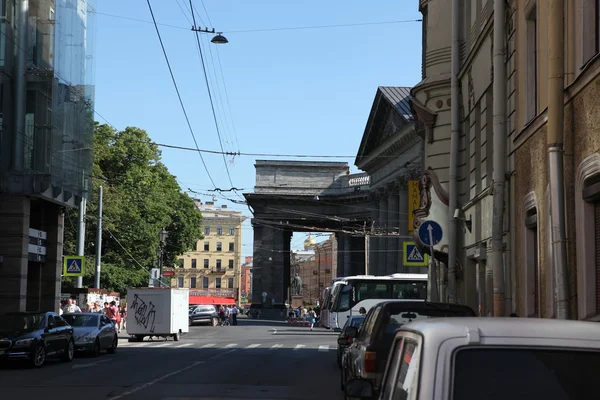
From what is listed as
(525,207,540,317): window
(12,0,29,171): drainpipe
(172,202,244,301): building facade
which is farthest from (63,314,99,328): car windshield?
(172,202,244,301): building facade

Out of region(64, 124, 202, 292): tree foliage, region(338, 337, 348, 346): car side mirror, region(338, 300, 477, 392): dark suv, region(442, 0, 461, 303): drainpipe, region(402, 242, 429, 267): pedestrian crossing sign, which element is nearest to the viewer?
region(338, 300, 477, 392): dark suv

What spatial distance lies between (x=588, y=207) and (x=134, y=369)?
13.1 m

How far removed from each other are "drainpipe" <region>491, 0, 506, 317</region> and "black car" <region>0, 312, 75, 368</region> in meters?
11.4

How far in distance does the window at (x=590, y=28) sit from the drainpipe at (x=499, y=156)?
4667 mm

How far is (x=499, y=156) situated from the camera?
1855cm

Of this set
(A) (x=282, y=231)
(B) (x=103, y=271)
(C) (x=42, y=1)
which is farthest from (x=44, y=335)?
(A) (x=282, y=231)

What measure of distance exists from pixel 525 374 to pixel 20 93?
3503 cm

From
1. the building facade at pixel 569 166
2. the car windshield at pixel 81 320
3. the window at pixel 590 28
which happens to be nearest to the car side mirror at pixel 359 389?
the building facade at pixel 569 166

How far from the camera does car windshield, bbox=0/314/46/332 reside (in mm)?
24906

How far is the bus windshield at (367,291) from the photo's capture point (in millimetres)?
49250

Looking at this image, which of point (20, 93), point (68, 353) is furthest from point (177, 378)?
point (20, 93)

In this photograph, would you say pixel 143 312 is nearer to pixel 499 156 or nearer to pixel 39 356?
pixel 39 356

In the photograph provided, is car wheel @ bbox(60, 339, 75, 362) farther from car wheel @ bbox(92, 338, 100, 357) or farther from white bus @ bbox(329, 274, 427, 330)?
white bus @ bbox(329, 274, 427, 330)

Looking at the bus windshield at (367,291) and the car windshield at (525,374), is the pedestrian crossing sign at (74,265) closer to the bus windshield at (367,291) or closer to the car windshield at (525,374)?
the bus windshield at (367,291)
